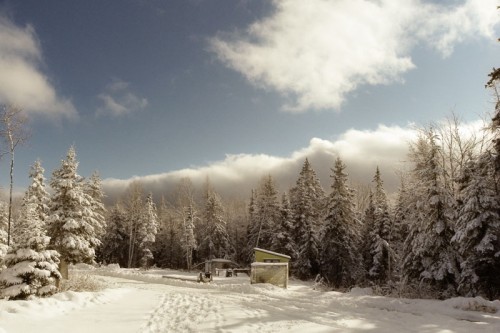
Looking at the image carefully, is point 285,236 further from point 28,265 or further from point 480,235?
point 28,265

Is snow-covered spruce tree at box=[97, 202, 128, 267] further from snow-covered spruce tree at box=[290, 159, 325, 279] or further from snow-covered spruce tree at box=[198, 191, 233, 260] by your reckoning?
snow-covered spruce tree at box=[290, 159, 325, 279]

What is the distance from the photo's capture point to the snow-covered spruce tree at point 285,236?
1877 inches

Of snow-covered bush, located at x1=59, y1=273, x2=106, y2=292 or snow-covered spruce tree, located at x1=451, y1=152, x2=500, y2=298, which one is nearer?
snow-covered bush, located at x1=59, y1=273, x2=106, y2=292

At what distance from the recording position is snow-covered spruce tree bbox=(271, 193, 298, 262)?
47.7 meters

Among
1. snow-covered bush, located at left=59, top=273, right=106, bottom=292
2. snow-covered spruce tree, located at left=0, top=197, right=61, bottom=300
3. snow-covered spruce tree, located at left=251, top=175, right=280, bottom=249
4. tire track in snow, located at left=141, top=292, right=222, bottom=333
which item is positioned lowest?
tire track in snow, located at left=141, top=292, right=222, bottom=333

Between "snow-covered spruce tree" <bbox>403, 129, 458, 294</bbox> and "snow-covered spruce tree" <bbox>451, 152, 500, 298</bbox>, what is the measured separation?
145 centimetres

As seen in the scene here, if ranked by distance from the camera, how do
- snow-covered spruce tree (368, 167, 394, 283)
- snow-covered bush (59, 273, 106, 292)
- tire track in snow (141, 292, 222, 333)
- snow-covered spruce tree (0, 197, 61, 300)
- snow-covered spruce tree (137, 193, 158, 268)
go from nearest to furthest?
tire track in snow (141, 292, 222, 333) < snow-covered spruce tree (0, 197, 61, 300) < snow-covered bush (59, 273, 106, 292) < snow-covered spruce tree (368, 167, 394, 283) < snow-covered spruce tree (137, 193, 158, 268)

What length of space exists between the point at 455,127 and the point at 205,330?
2681 centimetres

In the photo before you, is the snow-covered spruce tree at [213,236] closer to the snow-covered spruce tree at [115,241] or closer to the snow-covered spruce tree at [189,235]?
the snow-covered spruce tree at [189,235]

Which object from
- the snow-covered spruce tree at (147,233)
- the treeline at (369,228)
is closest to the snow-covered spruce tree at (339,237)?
the treeline at (369,228)

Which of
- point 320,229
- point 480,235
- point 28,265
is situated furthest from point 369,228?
point 28,265

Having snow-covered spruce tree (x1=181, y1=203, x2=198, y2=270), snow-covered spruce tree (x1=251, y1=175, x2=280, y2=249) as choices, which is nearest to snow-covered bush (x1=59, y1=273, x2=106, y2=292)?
snow-covered spruce tree (x1=251, y1=175, x2=280, y2=249)

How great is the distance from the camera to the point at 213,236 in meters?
59.4

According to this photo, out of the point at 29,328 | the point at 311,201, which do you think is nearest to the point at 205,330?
the point at 29,328
